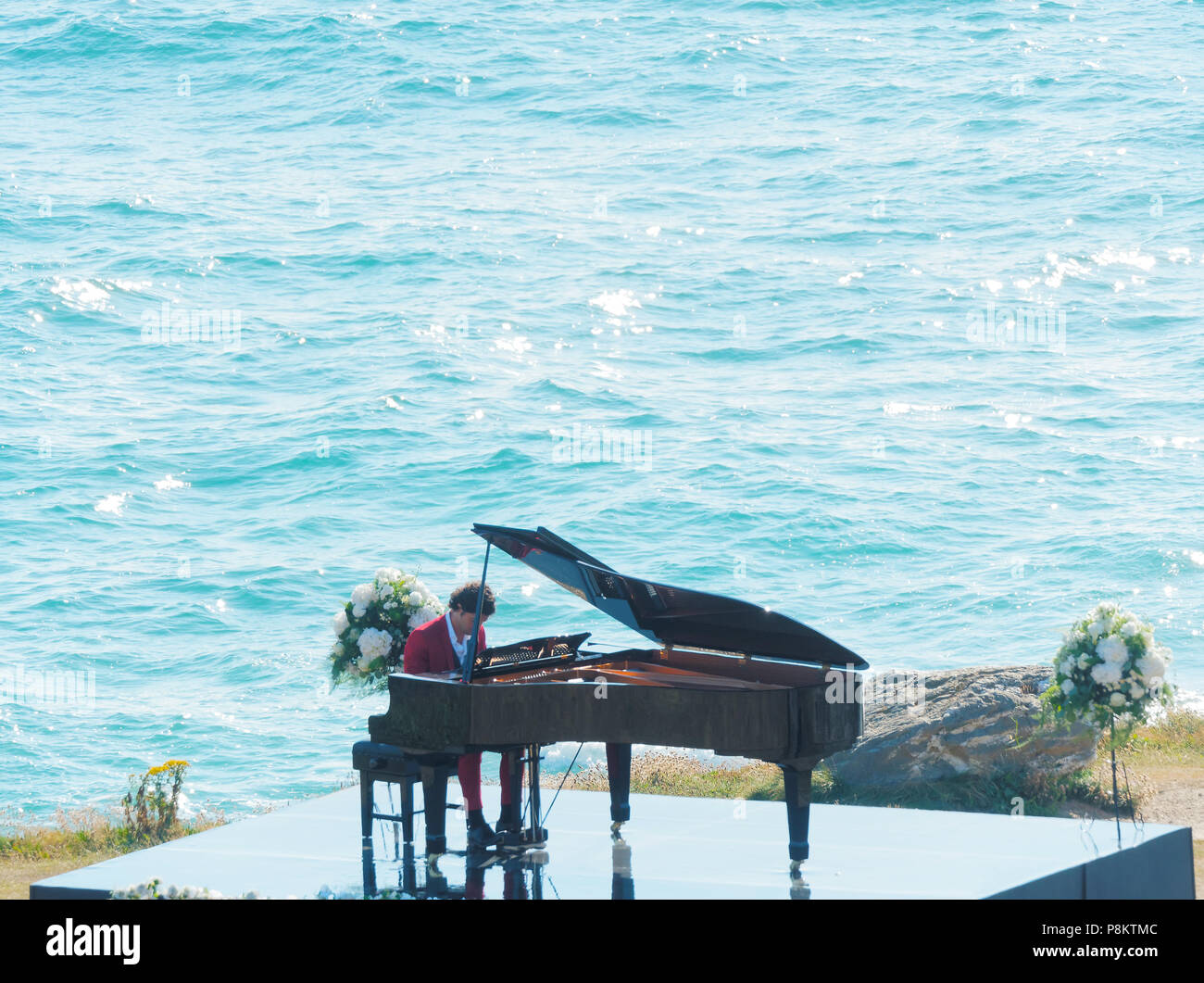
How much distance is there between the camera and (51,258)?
127 ft

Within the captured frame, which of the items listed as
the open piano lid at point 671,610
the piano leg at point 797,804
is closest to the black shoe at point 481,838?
the open piano lid at point 671,610

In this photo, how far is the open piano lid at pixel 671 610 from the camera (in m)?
7.56

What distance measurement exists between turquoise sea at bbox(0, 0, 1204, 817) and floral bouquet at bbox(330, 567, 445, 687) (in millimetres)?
7520

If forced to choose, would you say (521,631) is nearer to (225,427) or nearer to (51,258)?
(225,427)

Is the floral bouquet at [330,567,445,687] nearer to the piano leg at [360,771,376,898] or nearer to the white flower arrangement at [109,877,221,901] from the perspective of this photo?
the piano leg at [360,771,376,898]

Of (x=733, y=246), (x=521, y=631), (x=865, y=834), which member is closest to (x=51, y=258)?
(x=733, y=246)

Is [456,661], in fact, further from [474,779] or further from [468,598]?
[474,779]

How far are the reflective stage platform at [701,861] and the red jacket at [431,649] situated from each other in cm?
97

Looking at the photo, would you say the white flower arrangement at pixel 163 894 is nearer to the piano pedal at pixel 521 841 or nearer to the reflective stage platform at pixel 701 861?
the reflective stage platform at pixel 701 861

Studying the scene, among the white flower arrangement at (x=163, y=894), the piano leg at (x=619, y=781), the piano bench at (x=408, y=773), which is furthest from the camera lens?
the piano leg at (x=619, y=781)

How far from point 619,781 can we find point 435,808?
3.73 feet

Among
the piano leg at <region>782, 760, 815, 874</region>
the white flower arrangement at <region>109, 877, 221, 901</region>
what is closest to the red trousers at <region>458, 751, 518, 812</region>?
the piano leg at <region>782, 760, 815, 874</region>

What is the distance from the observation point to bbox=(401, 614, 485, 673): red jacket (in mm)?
8000

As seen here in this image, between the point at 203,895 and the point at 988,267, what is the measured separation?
34.9 meters
